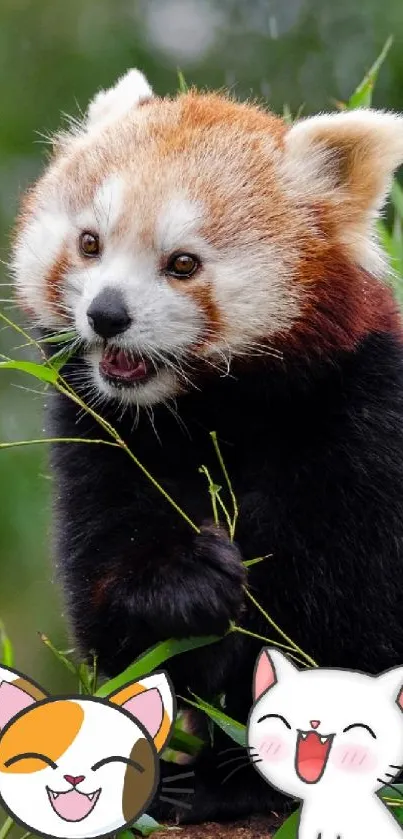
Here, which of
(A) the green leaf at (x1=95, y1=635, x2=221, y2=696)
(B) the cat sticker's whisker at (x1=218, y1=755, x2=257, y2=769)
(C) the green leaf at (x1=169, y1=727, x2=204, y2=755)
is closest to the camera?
(A) the green leaf at (x1=95, y1=635, x2=221, y2=696)

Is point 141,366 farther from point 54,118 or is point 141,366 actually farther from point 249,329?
point 54,118

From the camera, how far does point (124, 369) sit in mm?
2162

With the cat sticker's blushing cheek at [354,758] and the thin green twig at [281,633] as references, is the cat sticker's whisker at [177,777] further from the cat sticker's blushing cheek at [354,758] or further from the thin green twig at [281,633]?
the cat sticker's blushing cheek at [354,758]

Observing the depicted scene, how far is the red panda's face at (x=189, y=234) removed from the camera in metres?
2.13

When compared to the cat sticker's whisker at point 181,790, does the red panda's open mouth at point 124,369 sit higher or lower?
higher

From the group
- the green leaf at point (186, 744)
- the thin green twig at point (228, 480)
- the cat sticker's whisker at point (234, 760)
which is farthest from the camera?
the green leaf at point (186, 744)

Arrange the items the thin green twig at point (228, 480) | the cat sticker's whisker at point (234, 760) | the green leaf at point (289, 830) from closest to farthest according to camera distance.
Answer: the green leaf at point (289, 830)
the thin green twig at point (228, 480)
the cat sticker's whisker at point (234, 760)

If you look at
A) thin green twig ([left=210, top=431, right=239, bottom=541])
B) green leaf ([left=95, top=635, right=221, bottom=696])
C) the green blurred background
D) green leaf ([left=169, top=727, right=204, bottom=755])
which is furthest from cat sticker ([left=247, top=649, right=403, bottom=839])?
the green blurred background

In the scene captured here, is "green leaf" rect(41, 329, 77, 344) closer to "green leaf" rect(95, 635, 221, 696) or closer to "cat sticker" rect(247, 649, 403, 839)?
"green leaf" rect(95, 635, 221, 696)

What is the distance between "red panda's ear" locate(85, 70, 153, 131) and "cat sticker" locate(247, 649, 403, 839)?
4.16ft

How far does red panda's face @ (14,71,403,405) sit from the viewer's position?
2.13 meters

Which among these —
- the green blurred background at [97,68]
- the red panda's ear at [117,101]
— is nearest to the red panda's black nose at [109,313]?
the red panda's ear at [117,101]

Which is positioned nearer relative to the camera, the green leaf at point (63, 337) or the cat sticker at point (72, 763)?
the cat sticker at point (72, 763)

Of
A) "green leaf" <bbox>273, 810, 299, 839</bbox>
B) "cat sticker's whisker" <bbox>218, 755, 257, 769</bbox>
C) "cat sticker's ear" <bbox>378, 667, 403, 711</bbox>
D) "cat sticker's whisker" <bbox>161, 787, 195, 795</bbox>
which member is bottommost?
"cat sticker's whisker" <bbox>161, 787, 195, 795</bbox>
